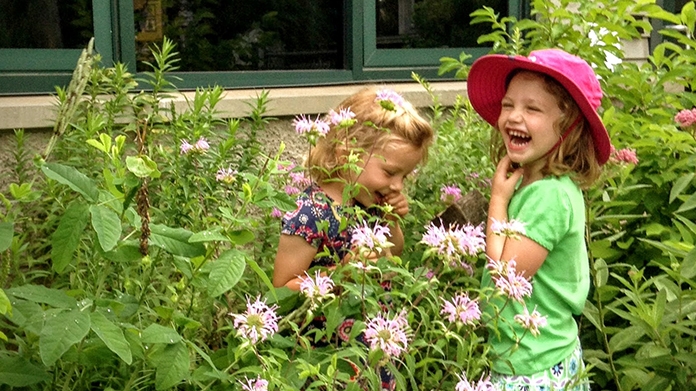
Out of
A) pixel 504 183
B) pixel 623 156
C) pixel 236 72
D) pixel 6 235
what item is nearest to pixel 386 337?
pixel 6 235

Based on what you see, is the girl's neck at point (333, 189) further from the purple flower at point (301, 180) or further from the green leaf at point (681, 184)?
the green leaf at point (681, 184)

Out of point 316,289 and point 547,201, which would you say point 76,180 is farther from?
point 547,201

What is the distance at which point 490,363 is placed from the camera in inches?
77.3

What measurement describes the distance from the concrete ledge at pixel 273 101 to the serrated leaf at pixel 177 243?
1.40 meters

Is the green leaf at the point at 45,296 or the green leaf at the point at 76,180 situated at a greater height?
the green leaf at the point at 76,180

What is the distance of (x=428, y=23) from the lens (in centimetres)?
Answer: 509

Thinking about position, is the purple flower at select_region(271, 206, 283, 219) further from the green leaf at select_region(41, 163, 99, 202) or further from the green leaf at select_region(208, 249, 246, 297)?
the green leaf at select_region(41, 163, 99, 202)

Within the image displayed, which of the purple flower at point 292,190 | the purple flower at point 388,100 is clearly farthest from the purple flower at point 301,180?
the purple flower at point 388,100

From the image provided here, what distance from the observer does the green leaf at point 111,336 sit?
1.58 meters

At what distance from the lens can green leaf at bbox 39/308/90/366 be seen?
154cm

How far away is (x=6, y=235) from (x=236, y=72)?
8.79 feet

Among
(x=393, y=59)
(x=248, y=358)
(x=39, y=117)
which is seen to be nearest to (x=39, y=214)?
(x=39, y=117)

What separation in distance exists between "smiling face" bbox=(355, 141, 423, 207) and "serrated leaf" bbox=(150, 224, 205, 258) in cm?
75

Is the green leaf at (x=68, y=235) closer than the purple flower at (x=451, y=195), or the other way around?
the green leaf at (x=68, y=235)
